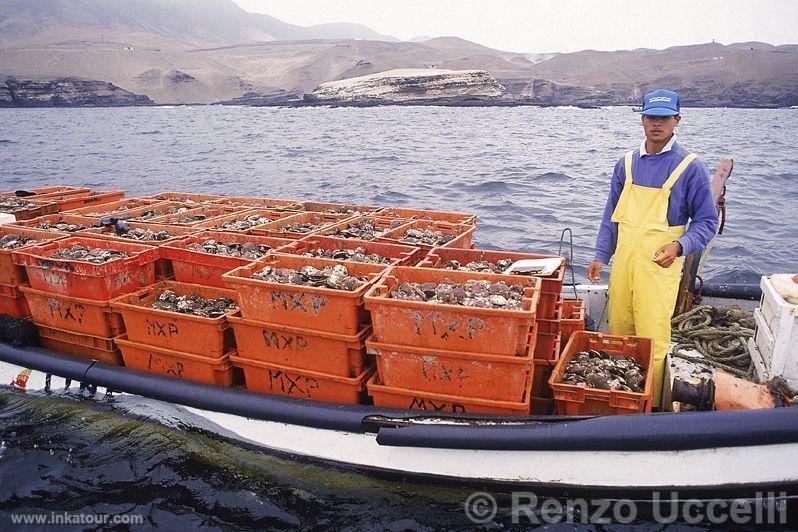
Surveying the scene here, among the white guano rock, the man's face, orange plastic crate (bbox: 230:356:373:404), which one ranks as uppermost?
the white guano rock

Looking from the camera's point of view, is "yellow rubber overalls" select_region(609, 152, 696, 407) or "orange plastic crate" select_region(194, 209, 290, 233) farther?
"orange plastic crate" select_region(194, 209, 290, 233)

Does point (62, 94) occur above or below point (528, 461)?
above

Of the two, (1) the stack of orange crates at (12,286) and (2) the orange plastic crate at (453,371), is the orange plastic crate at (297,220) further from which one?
(2) the orange plastic crate at (453,371)

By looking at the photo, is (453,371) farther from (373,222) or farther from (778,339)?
(373,222)

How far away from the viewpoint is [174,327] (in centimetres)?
432

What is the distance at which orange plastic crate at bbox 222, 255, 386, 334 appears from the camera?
3.66 m

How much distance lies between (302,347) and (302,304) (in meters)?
0.38

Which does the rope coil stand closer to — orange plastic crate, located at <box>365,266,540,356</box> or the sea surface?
orange plastic crate, located at <box>365,266,540,356</box>

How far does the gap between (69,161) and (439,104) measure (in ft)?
254

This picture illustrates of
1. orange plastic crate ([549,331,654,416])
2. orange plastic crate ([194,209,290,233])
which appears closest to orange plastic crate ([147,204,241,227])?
orange plastic crate ([194,209,290,233])

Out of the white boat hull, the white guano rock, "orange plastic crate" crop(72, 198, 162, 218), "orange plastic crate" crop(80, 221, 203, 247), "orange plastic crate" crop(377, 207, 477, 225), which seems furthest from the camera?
the white guano rock

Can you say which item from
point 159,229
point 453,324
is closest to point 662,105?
point 453,324

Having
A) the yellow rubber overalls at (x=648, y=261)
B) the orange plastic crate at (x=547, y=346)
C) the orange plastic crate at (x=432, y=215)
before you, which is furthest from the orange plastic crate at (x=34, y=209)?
the yellow rubber overalls at (x=648, y=261)

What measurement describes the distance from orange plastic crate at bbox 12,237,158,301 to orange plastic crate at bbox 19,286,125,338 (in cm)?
6
